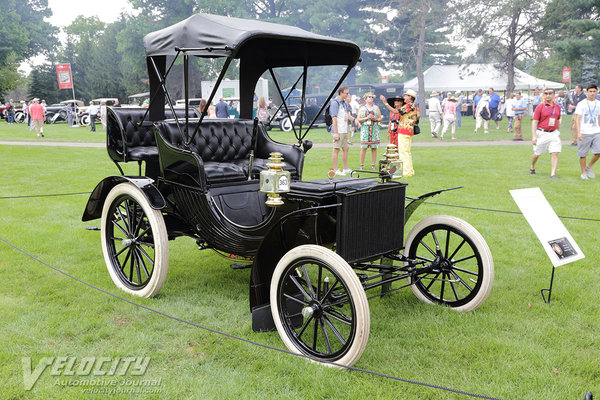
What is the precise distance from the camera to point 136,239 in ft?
14.4

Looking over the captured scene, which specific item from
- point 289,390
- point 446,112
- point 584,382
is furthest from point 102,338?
point 446,112

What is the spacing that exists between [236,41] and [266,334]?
6.67 ft

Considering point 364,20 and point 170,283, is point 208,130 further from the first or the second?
point 364,20

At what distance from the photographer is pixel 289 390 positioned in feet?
9.53

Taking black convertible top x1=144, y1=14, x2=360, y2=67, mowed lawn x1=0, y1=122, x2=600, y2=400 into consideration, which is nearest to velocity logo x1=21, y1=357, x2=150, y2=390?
mowed lawn x1=0, y1=122, x2=600, y2=400

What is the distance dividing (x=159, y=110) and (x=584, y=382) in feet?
13.1

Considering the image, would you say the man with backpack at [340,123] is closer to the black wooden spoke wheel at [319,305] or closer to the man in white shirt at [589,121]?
the man in white shirt at [589,121]

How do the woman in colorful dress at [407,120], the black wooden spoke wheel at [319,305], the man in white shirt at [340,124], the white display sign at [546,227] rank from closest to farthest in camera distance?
1. the black wooden spoke wheel at [319,305]
2. the white display sign at [546,227]
3. the woman in colorful dress at [407,120]
4. the man in white shirt at [340,124]

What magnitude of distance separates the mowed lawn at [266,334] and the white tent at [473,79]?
30624mm

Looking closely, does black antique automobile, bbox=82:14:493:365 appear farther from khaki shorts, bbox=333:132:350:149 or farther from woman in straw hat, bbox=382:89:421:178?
khaki shorts, bbox=333:132:350:149

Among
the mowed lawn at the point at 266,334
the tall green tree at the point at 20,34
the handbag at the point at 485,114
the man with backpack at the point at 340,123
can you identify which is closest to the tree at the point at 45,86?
the tall green tree at the point at 20,34

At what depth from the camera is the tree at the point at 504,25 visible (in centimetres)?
2956

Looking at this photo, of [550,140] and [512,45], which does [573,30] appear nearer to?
[512,45]

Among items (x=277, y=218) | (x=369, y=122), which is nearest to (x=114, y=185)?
(x=277, y=218)
